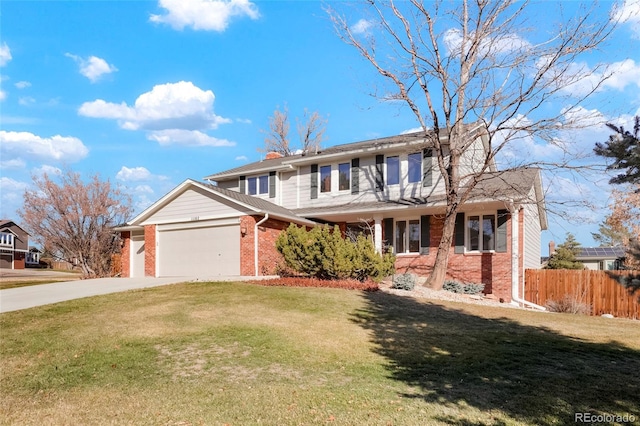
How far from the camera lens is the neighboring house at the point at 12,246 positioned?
1815 inches

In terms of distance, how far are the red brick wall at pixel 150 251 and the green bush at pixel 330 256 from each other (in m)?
7.78

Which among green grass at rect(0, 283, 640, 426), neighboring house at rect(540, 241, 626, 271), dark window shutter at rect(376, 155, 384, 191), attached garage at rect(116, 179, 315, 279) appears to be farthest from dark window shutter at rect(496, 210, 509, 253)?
neighboring house at rect(540, 241, 626, 271)

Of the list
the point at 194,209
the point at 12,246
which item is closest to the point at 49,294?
the point at 194,209

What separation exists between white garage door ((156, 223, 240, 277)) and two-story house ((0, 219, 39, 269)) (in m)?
37.0

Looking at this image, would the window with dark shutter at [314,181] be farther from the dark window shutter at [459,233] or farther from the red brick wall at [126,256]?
the red brick wall at [126,256]

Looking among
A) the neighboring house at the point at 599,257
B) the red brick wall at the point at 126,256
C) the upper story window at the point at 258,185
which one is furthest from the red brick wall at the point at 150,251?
the neighboring house at the point at 599,257

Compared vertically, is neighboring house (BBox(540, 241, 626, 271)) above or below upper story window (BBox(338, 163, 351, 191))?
below

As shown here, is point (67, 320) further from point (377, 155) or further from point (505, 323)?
point (377, 155)

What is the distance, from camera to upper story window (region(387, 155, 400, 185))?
18875 millimetres

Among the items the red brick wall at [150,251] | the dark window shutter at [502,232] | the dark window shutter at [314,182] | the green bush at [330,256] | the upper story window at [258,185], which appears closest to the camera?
the green bush at [330,256]

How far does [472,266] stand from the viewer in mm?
16844

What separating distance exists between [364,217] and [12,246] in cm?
4555

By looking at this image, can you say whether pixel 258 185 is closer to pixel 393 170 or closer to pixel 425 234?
pixel 393 170

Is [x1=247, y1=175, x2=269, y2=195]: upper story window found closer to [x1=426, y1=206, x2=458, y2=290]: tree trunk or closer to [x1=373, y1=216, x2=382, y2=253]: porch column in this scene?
[x1=373, y1=216, x2=382, y2=253]: porch column
